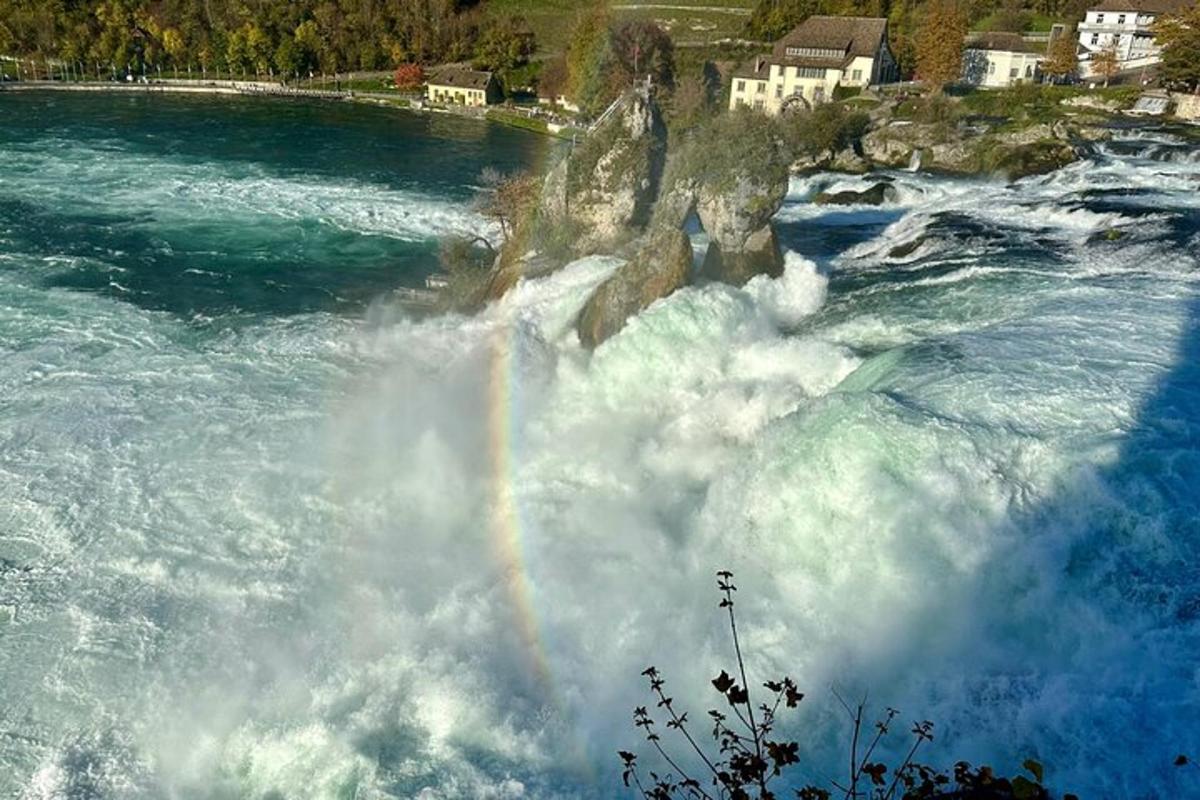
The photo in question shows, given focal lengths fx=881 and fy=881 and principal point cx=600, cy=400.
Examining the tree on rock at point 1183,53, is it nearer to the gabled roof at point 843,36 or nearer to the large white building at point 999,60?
the large white building at point 999,60

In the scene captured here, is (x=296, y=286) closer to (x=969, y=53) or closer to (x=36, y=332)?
(x=36, y=332)

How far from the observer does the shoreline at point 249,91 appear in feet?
268

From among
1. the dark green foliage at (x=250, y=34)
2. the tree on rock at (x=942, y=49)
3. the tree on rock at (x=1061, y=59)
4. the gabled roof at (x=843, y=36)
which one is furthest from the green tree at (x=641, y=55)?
the tree on rock at (x=1061, y=59)

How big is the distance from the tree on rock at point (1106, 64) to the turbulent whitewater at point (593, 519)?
141ft

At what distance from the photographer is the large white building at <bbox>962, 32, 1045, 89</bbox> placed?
69.4 meters

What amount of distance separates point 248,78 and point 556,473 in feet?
306

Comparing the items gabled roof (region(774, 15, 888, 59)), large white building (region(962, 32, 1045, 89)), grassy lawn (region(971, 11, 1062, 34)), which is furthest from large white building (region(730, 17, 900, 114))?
grassy lawn (region(971, 11, 1062, 34))

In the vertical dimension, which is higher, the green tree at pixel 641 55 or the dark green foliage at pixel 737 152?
the green tree at pixel 641 55

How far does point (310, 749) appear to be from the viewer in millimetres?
13109

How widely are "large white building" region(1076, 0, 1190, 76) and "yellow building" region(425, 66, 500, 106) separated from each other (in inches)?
2029

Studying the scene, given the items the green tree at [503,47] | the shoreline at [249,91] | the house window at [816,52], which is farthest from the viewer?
the green tree at [503,47]

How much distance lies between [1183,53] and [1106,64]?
12206 millimetres

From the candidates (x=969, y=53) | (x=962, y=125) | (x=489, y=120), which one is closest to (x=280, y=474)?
(x=962, y=125)

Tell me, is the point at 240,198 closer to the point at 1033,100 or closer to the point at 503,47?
the point at 1033,100
